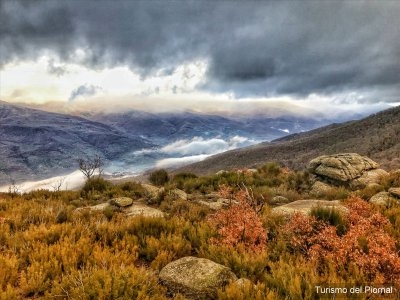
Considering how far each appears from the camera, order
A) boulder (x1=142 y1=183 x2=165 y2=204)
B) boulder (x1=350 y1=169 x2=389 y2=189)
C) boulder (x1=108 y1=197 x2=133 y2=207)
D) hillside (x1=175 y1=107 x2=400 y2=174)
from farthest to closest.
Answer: hillside (x1=175 y1=107 x2=400 y2=174) → boulder (x1=350 y1=169 x2=389 y2=189) → boulder (x1=142 y1=183 x2=165 y2=204) → boulder (x1=108 y1=197 x2=133 y2=207)

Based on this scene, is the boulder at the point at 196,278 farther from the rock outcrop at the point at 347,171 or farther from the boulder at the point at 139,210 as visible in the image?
the rock outcrop at the point at 347,171

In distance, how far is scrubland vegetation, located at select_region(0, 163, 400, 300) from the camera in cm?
527

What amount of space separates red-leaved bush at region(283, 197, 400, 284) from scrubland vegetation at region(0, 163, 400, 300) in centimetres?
2

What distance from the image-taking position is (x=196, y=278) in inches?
221

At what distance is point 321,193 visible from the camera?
16297 millimetres

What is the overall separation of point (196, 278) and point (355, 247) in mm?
3297

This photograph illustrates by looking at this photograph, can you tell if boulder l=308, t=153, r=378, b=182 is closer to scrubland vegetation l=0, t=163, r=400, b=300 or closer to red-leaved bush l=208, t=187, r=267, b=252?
scrubland vegetation l=0, t=163, r=400, b=300

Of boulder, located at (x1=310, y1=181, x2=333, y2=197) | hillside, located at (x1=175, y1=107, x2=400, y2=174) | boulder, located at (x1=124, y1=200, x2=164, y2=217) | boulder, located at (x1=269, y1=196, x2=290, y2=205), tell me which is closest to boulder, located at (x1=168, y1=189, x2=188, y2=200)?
boulder, located at (x1=124, y1=200, x2=164, y2=217)

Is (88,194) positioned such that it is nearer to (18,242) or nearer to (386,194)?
(18,242)

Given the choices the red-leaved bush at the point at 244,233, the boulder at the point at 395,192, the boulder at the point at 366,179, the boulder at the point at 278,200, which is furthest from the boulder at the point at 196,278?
the boulder at the point at 366,179

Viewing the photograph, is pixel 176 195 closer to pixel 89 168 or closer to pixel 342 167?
pixel 89 168

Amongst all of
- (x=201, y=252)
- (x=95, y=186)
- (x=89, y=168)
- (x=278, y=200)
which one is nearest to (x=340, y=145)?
(x=89, y=168)

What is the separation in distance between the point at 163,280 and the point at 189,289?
58 centimetres

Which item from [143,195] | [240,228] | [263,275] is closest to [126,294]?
[263,275]
